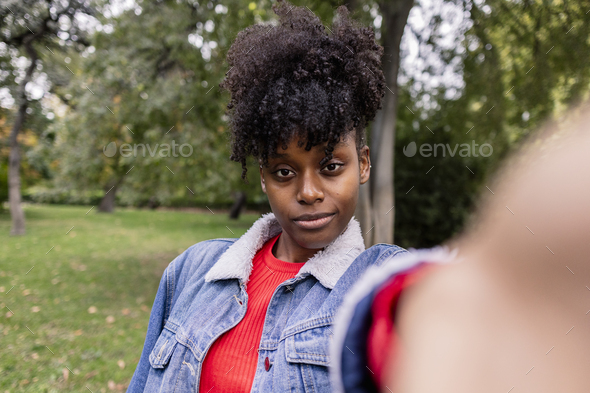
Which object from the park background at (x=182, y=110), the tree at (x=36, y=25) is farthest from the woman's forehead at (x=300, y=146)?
the tree at (x=36, y=25)

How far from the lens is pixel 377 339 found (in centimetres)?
63

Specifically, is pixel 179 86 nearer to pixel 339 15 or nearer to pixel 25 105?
pixel 339 15

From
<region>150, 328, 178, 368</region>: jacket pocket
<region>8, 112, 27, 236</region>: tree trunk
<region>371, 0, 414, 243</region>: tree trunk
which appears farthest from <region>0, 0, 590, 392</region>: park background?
<region>150, 328, 178, 368</region>: jacket pocket

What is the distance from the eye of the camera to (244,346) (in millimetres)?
1259

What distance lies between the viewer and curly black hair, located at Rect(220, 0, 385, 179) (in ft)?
4.14

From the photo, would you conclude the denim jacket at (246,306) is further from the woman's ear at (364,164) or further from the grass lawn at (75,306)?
the grass lawn at (75,306)

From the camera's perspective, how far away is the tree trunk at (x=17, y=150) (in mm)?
9630

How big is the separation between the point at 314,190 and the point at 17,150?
13.0 meters

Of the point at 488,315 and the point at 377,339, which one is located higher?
the point at 488,315

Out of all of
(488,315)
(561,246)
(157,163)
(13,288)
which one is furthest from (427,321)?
(13,288)

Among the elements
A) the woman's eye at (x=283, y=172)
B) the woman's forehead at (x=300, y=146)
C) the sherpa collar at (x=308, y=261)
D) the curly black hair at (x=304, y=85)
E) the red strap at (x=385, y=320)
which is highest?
the curly black hair at (x=304, y=85)

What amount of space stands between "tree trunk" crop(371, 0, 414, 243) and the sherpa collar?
3.07 meters

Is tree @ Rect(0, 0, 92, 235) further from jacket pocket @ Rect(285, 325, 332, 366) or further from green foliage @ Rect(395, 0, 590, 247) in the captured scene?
jacket pocket @ Rect(285, 325, 332, 366)

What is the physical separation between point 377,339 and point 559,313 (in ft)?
1.02
